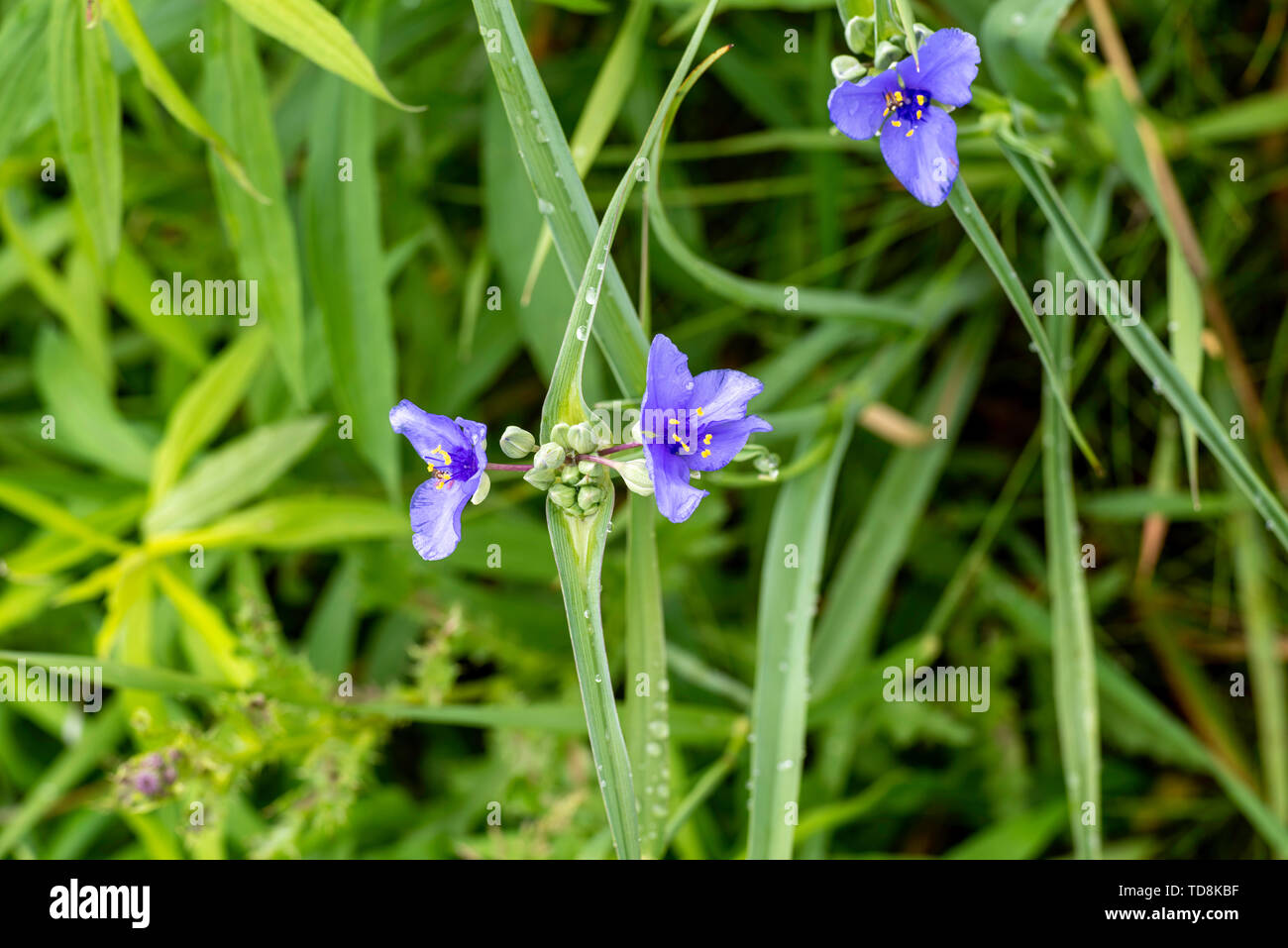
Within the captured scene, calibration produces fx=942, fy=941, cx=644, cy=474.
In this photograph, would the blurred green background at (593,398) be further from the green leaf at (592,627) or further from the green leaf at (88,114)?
the green leaf at (592,627)

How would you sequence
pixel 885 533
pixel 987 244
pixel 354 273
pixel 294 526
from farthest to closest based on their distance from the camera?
pixel 885 533 < pixel 294 526 < pixel 354 273 < pixel 987 244

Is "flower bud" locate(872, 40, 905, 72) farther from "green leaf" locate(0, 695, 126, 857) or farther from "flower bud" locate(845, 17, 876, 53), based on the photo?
"green leaf" locate(0, 695, 126, 857)

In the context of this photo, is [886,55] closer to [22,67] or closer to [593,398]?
[593,398]

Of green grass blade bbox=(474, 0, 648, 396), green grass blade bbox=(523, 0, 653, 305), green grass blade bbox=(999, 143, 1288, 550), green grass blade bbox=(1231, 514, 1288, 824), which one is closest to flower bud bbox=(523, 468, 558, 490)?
green grass blade bbox=(474, 0, 648, 396)

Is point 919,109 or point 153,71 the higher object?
point 153,71

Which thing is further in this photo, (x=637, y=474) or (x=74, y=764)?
(x=74, y=764)

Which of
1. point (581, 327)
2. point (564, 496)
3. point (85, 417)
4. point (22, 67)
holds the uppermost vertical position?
point (22, 67)

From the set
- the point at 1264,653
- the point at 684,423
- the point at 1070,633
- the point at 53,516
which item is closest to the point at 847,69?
the point at 684,423
